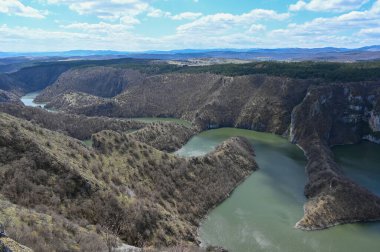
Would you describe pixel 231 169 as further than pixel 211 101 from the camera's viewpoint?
No

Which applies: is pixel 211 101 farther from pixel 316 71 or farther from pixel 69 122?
pixel 69 122

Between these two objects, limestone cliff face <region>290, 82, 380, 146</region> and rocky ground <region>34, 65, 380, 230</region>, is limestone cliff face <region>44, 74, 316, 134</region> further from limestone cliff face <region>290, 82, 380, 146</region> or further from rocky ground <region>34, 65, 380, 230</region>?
limestone cliff face <region>290, 82, 380, 146</region>

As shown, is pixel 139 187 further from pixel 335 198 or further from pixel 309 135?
pixel 309 135

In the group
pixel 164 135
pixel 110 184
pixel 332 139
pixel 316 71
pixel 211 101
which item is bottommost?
pixel 332 139

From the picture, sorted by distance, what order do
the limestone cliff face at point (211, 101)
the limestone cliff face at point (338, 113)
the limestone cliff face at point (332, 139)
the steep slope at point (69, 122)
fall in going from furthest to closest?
1. the limestone cliff face at point (211, 101)
2. the steep slope at point (69, 122)
3. the limestone cliff face at point (338, 113)
4. the limestone cliff face at point (332, 139)

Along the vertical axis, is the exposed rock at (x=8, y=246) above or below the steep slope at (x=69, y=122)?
above

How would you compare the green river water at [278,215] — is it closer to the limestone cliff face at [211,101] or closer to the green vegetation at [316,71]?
the limestone cliff face at [211,101]

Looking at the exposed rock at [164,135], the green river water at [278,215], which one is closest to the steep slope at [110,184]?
the green river water at [278,215]

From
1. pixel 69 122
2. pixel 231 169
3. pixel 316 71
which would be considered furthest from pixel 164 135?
pixel 316 71
